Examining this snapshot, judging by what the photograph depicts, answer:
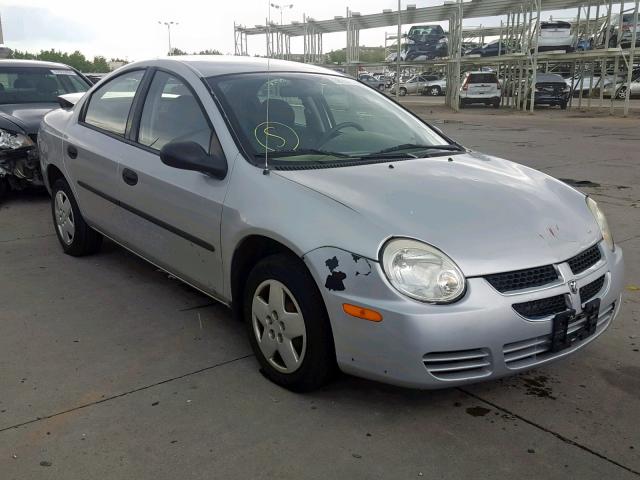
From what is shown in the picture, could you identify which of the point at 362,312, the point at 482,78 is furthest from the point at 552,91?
the point at 362,312

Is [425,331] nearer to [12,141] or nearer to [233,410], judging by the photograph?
[233,410]

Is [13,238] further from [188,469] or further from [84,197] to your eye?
[188,469]

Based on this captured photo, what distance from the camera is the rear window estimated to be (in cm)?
2777

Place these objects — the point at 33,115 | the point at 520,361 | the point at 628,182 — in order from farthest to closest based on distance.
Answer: the point at 628,182 < the point at 33,115 < the point at 520,361

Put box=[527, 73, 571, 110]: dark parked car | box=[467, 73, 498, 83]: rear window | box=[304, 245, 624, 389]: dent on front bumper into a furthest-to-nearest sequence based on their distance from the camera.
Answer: box=[467, 73, 498, 83]: rear window < box=[527, 73, 571, 110]: dark parked car < box=[304, 245, 624, 389]: dent on front bumper

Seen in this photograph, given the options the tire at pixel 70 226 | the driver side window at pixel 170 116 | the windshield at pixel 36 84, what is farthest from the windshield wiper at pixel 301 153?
the windshield at pixel 36 84

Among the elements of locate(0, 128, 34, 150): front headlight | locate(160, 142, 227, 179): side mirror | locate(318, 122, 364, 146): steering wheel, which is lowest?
locate(0, 128, 34, 150): front headlight

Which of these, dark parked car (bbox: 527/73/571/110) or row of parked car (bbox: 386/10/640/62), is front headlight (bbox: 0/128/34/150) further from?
dark parked car (bbox: 527/73/571/110)

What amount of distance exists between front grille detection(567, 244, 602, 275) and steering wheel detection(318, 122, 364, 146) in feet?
4.78

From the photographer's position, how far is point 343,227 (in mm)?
2525

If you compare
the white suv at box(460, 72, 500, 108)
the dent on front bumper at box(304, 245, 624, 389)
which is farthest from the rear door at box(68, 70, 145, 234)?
the white suv at box(460, 72, 500, 108)

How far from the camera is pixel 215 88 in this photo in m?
3.43

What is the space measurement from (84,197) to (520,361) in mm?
3339

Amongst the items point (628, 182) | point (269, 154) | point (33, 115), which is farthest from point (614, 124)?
point (269, 154)
